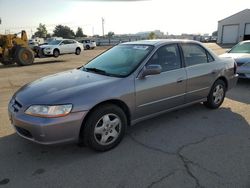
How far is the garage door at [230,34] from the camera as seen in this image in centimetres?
4081

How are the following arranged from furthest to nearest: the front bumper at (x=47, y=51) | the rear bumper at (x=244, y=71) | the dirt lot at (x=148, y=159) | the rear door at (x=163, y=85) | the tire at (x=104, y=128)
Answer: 1. the front bumper at (x=47, y=51)
2. the rear bumper at (x=244, y=71)
3. the rear door at (x=163, y=85)
4. the tire at (x=104, y=128)
5. the dirt lot at (x=148, y=159)

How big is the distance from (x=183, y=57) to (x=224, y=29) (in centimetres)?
4337

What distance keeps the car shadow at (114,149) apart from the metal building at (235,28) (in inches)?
1552

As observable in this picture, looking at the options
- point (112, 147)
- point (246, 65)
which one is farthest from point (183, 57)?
point (246, 65)

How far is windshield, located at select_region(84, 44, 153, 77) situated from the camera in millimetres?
3798

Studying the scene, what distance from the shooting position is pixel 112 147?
3506 millimetres

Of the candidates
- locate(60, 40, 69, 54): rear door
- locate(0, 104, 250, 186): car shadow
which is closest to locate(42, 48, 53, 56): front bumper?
locate(60, 40, 69, 54): rear door

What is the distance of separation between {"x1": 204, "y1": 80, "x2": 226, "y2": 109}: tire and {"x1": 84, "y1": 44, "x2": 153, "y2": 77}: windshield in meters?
1.88

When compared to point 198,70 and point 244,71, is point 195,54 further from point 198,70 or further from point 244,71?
point 244,71

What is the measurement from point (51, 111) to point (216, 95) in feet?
12.0

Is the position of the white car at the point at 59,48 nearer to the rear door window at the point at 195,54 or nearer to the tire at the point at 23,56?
the tire at the point at 23,56

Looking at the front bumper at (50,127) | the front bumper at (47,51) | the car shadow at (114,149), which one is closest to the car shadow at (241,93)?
the car shadow at (114,149)

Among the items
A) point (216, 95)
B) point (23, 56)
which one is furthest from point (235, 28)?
point (216, 95)

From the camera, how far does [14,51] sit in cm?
1504
